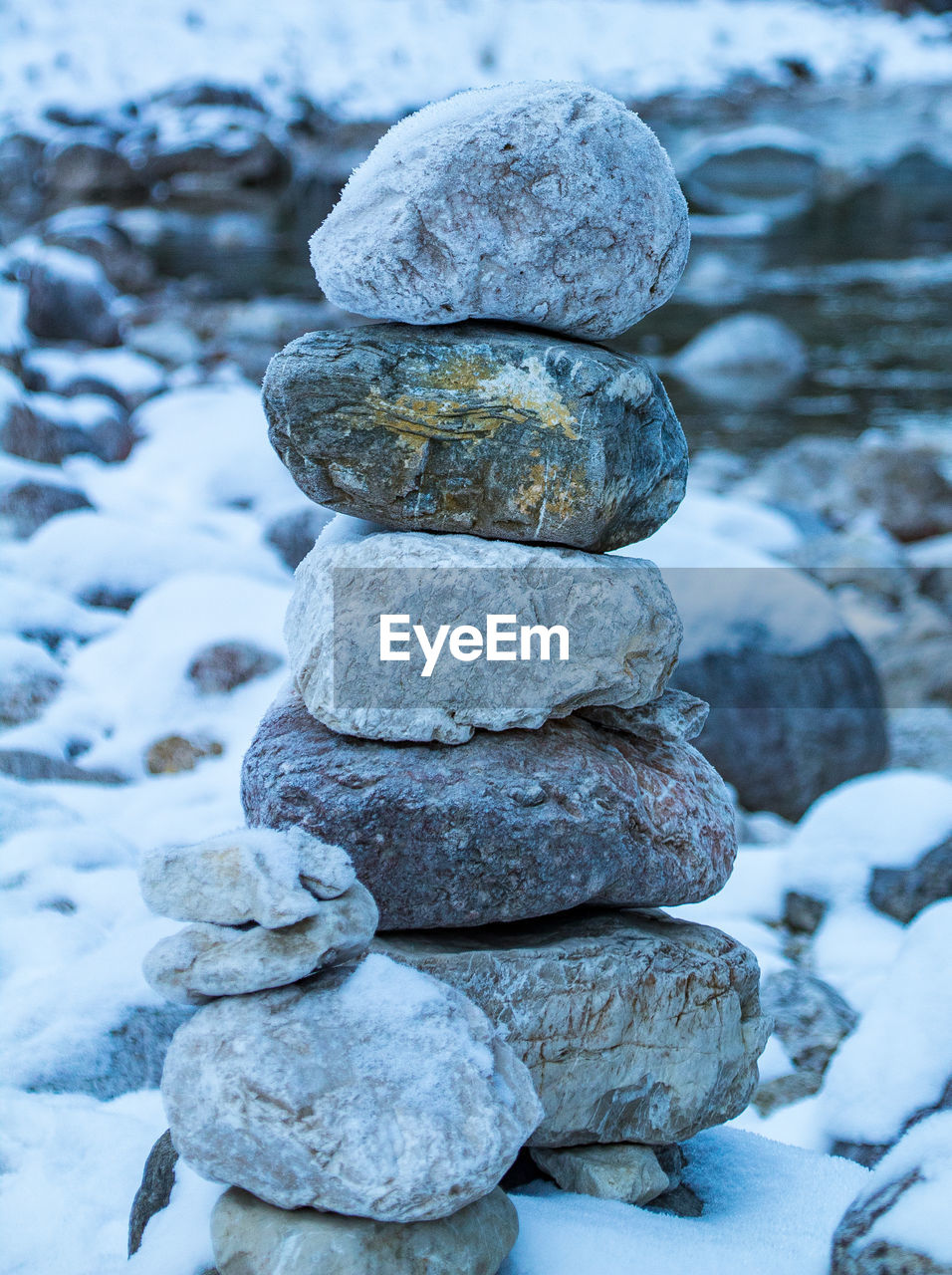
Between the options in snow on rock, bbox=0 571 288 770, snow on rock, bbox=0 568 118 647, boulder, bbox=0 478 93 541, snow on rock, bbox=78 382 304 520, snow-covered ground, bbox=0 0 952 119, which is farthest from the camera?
snow-covered ground, bbox=0 0 952 119

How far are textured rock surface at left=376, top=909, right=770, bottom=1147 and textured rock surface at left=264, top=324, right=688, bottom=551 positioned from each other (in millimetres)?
898

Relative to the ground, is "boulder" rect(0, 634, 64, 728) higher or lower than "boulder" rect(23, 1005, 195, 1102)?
lower

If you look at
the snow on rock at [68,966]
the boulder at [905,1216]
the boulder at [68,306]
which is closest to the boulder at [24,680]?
the snow on rock at [68,966]

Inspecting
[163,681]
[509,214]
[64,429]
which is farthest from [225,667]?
[64,429]

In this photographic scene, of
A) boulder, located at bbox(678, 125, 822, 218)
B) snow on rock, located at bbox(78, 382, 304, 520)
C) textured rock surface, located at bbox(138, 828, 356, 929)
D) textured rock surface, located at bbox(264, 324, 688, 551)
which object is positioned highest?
textured rock surface, located at bbox(264, 324, 688, 551)

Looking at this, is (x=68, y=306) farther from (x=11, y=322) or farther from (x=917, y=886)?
(x=917, y=886)

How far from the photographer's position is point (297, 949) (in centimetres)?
252

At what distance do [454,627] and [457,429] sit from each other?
417 mm

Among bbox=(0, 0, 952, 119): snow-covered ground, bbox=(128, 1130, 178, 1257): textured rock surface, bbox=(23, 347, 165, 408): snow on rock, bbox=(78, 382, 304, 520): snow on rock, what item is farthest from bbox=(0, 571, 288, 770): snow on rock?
bbox=(0, 0, 952, 119): snow-covered ground

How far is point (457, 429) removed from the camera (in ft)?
9.62

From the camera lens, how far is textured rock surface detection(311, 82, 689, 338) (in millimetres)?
2879

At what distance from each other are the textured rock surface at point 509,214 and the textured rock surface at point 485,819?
3.16 ft

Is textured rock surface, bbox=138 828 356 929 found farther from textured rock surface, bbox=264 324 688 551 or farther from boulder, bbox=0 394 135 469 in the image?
boulder, bbox=0 394 135 469

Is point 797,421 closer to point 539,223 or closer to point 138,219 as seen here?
point 539,223
